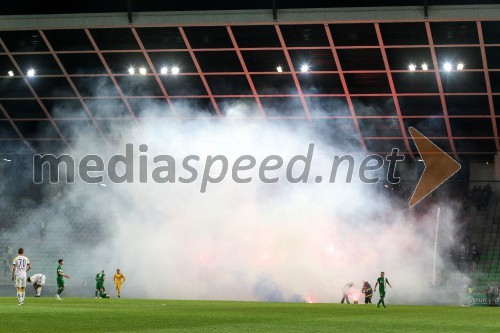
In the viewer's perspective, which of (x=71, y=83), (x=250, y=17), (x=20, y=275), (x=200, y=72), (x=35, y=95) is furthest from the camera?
(x=35, y=95)

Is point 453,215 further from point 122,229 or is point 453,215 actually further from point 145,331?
point 145,331

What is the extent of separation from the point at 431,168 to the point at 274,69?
11.8 m

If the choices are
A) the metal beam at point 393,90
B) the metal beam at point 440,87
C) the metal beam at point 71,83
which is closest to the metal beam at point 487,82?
the metal beam at point 440,87

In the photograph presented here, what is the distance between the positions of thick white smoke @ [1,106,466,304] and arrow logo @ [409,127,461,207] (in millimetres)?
1534

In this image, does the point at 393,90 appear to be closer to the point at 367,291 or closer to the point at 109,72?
the point at 367,291

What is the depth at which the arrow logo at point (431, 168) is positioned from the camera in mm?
47359

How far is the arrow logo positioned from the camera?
155 feet

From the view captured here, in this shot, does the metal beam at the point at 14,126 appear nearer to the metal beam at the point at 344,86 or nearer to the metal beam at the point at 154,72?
the metal beam at the point at 154,72

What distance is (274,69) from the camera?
4266cm

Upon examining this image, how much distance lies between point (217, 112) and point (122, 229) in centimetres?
762

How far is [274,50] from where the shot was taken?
41.4 metres

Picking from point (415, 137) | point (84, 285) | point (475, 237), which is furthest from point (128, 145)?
point (475, 237)

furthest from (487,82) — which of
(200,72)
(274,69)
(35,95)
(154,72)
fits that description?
(35,95)

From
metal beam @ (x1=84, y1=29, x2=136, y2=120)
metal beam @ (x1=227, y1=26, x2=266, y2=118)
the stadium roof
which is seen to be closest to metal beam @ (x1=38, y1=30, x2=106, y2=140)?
the stadium roof
